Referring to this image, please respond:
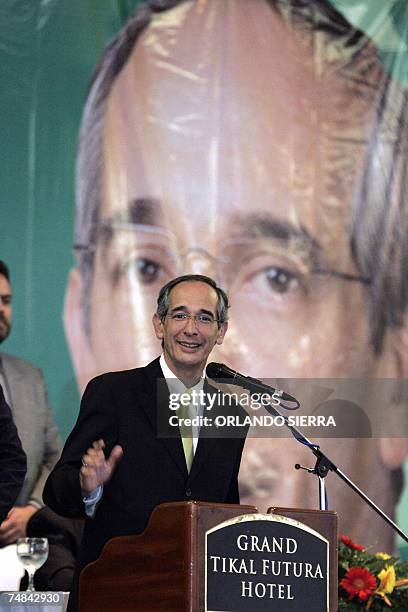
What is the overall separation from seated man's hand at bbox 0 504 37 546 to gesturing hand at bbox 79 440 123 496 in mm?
2176

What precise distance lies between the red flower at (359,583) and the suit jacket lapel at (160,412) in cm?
101

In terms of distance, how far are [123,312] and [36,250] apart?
50 centimetres

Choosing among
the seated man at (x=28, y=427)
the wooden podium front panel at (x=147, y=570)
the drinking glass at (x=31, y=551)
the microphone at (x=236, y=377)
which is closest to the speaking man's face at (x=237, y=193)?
the seated man at (x=28, y=427)

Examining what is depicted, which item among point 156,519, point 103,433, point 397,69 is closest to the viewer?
point 156,519

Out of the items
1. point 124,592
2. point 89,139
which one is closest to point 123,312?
point 89,139

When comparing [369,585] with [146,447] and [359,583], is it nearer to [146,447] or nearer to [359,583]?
[359,583]

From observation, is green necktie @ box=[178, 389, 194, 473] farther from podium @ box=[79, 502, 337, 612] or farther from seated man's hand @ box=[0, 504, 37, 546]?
seated man's hand @ box=[0, 504, 37, 546]

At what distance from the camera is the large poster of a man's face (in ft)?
18.5

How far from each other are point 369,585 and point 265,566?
1177 millimetres

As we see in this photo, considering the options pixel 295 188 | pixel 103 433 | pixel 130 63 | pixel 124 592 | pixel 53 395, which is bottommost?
pixel 124 592

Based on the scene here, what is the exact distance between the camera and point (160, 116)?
5.71 metres

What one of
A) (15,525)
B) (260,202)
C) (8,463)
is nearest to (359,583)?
(8,463)

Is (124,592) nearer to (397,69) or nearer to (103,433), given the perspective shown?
(103,433)

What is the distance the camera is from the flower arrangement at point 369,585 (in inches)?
150
